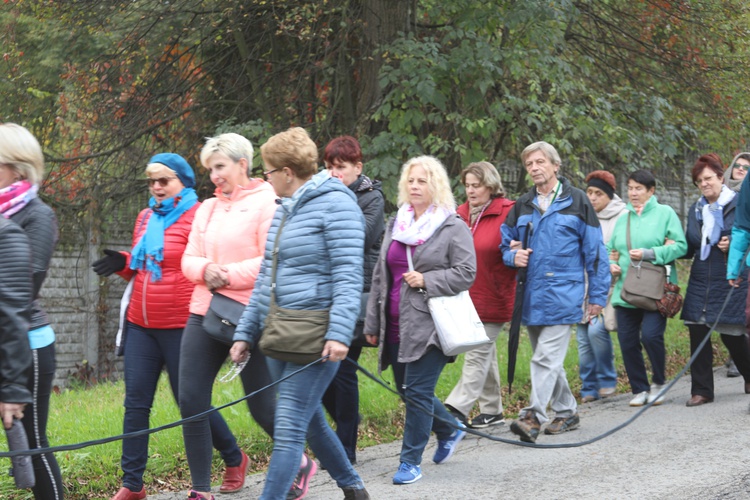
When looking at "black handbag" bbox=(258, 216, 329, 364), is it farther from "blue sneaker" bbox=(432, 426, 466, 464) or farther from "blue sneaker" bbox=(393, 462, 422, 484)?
"blue sneaker" bbox=(432, 426, 466, 464)

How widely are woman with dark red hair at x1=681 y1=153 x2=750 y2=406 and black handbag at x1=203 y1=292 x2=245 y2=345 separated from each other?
178 inches

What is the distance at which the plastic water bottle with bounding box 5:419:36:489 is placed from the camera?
13.9 feet

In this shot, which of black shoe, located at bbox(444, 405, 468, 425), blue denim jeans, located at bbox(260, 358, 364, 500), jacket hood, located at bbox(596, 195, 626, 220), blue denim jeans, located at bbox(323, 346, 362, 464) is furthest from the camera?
jacket hood, located at bbox(596, 195, 626, 220)

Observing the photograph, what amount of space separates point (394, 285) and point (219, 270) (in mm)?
1292

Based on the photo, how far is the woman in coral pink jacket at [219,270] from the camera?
538 centimetres

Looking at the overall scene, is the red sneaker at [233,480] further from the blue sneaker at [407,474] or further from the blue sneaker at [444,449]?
the blue sneaker at [444,449]

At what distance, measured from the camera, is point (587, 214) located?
7148mm

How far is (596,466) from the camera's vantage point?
6254mm

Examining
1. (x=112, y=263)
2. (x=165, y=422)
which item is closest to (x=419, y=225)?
(x=112, y=263)

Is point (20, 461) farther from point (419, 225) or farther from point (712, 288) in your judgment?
point (712, 288)

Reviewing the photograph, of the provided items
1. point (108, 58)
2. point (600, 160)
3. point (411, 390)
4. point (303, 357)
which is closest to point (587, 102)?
point (600, 160)

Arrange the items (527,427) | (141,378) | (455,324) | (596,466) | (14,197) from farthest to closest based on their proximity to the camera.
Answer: (527,427), (596,466), (455,324), (141,378), (14,197)

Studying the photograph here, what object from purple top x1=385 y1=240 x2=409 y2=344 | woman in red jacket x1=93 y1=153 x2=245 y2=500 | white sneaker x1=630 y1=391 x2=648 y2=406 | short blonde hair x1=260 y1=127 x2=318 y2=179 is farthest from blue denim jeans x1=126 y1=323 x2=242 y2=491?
white sneaker x1=630 y1=391 x2=648 y2=406

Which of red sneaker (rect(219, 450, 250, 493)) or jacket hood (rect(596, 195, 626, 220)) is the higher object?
jacket hood (rect(596, 195, 626, 220))
